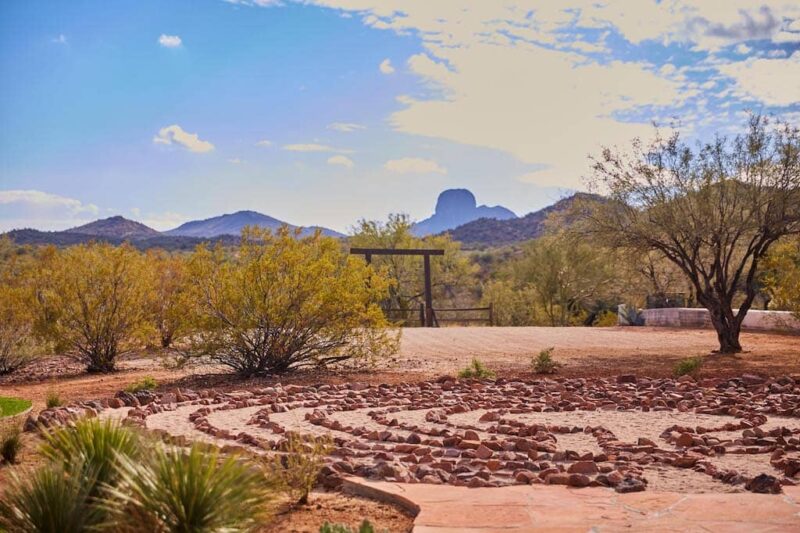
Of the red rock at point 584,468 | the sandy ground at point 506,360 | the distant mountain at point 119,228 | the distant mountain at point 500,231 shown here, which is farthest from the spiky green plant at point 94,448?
the distant mountain at point 119,228

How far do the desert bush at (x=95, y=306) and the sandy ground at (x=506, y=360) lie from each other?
1.72 feet

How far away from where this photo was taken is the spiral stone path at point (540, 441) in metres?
4.71

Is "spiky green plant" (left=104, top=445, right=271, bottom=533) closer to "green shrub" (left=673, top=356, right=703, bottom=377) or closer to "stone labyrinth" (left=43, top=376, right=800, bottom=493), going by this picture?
"stone labyrinth" (left=43, top=376, right=800, bottom=493)

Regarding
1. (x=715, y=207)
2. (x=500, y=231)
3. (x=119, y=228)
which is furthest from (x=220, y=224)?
(x=715, y=207)

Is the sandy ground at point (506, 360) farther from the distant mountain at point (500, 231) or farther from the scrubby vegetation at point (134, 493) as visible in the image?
the distant mountain at point (500, 231)

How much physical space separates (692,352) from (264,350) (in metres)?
8.72

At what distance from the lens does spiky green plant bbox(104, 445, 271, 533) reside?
3.51 m

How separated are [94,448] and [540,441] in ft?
12.9

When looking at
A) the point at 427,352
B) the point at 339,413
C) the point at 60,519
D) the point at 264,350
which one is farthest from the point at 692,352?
the point at 60,519

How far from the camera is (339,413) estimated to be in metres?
8.86

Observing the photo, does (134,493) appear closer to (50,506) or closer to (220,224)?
(50,506)

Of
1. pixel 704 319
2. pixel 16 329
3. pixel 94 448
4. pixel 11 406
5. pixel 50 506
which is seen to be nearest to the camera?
pixel 50 506

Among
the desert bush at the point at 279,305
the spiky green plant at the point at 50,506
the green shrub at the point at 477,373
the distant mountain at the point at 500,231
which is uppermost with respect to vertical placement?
the distant mountain at the point at 500,231

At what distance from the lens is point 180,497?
3.55 meters
